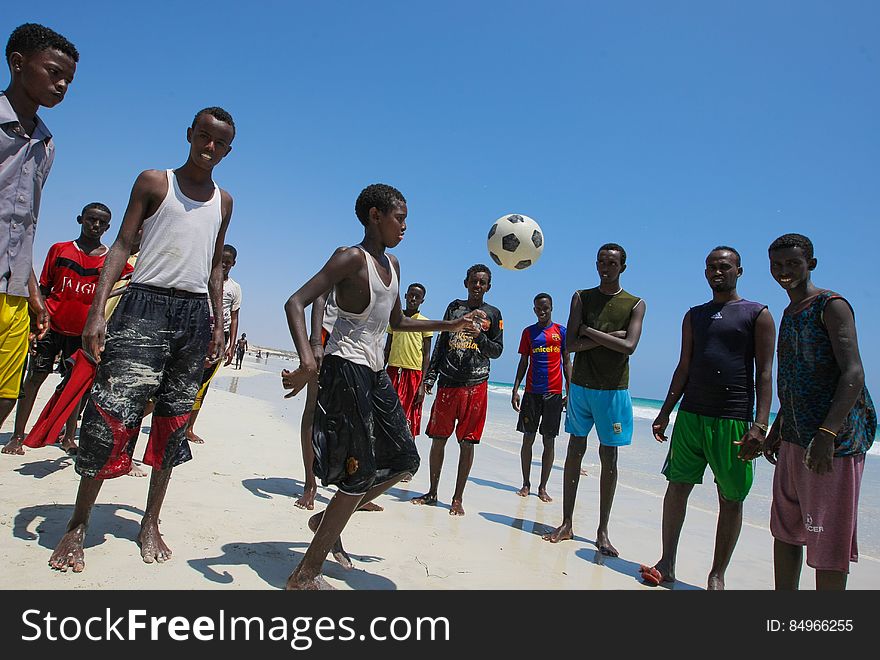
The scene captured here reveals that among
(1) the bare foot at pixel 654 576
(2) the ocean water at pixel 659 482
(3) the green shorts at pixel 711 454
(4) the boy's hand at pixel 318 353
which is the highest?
(4) the boy's hand at pixel 318 353

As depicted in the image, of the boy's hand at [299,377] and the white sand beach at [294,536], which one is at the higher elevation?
the boy's hand at [299,377]

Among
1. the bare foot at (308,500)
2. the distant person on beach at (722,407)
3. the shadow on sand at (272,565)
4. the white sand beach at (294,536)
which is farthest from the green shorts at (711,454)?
the bare foot at (308,500)

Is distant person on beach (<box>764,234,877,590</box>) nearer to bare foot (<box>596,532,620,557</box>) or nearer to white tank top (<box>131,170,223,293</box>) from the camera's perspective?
bare foot (<box>596,532,620,557</box>)

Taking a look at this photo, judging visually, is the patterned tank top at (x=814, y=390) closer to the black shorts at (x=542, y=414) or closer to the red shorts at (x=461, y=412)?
the red shorts at (x=461, y=412)

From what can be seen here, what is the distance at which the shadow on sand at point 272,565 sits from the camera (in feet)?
10.1

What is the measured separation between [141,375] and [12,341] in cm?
89

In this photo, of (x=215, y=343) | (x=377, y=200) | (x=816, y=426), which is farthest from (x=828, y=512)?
(x=215, y=343)

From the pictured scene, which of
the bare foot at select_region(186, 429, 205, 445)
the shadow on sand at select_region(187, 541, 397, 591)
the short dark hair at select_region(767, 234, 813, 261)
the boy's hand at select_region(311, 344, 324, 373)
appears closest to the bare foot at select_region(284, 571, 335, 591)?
the shadow on sand at select_region(187, 541, 397, 591)

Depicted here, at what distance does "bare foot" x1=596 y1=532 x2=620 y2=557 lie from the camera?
14.9 ft

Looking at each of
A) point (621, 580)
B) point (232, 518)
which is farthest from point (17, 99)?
point (621, 580)

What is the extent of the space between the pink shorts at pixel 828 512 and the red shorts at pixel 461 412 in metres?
2.86

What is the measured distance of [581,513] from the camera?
20.5 ft
